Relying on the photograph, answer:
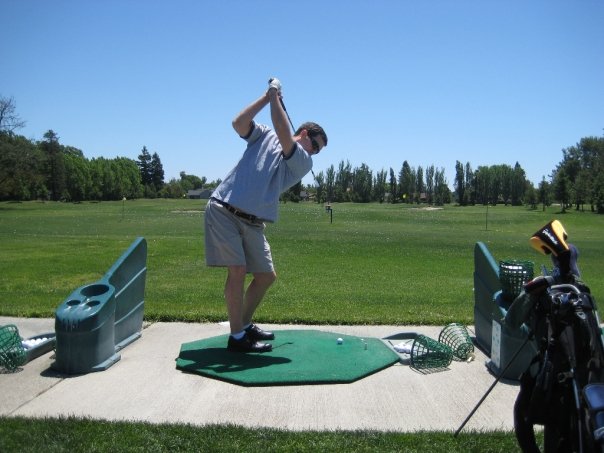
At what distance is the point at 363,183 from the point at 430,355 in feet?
358

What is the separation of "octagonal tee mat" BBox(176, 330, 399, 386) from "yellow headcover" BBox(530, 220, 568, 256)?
216 cm

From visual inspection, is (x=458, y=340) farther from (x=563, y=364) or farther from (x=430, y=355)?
(x=563, y=364)

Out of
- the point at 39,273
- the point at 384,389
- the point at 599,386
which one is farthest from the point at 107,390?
the point at 39,273

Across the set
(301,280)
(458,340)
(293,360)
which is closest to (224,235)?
(293,360)

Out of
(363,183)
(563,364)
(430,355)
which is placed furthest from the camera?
(363,183)

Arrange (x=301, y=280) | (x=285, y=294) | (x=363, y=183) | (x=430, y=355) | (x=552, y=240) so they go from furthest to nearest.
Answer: (x=363, y=183) < (x=301, y=280) < (x=285, y=294) < (x=430, y=355) < (x=552, y=240)

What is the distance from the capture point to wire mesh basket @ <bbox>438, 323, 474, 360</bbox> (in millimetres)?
5172

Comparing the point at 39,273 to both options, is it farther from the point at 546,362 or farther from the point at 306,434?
the point at 546,362

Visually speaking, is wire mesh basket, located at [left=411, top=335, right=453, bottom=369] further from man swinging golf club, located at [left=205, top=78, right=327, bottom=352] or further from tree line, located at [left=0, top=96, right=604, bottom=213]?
tree line, located at [left=0, top=96, right=604, bottom=213]

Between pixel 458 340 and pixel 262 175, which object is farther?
pixel 458 340

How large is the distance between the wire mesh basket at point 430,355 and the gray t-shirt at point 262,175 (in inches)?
66.2

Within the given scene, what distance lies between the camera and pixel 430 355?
4922 mm

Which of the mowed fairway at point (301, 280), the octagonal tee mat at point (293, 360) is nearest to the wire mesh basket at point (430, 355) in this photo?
the octagonal tee mat at point (293, 360)

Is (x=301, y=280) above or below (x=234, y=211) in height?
below
